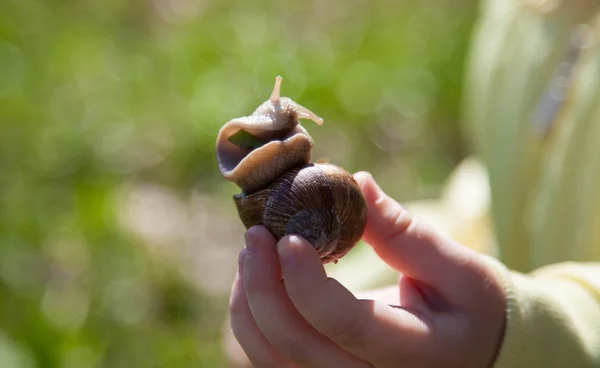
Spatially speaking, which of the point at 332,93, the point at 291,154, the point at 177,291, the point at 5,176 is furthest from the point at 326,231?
the point at 332,93

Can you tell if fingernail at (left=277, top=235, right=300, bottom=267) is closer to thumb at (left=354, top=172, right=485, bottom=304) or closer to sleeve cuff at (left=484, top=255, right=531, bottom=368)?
thumb at (left=354, top=172, right=485, bottom=304)

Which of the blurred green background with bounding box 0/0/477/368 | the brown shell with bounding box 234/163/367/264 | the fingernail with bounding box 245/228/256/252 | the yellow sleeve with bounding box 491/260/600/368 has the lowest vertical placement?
the blurred green background with bounding box 0/0/477/368

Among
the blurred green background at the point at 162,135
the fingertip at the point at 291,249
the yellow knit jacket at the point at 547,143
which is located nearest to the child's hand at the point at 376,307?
the fingertip at the point at 291,249

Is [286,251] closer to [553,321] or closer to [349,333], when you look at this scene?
[349,333]

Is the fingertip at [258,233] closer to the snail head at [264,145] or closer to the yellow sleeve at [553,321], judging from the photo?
the snail head at [264,145]

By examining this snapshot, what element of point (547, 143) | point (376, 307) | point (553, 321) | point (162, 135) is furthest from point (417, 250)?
point (162, 135)

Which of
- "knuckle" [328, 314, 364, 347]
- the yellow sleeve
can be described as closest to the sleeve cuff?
the yellow sleeve
